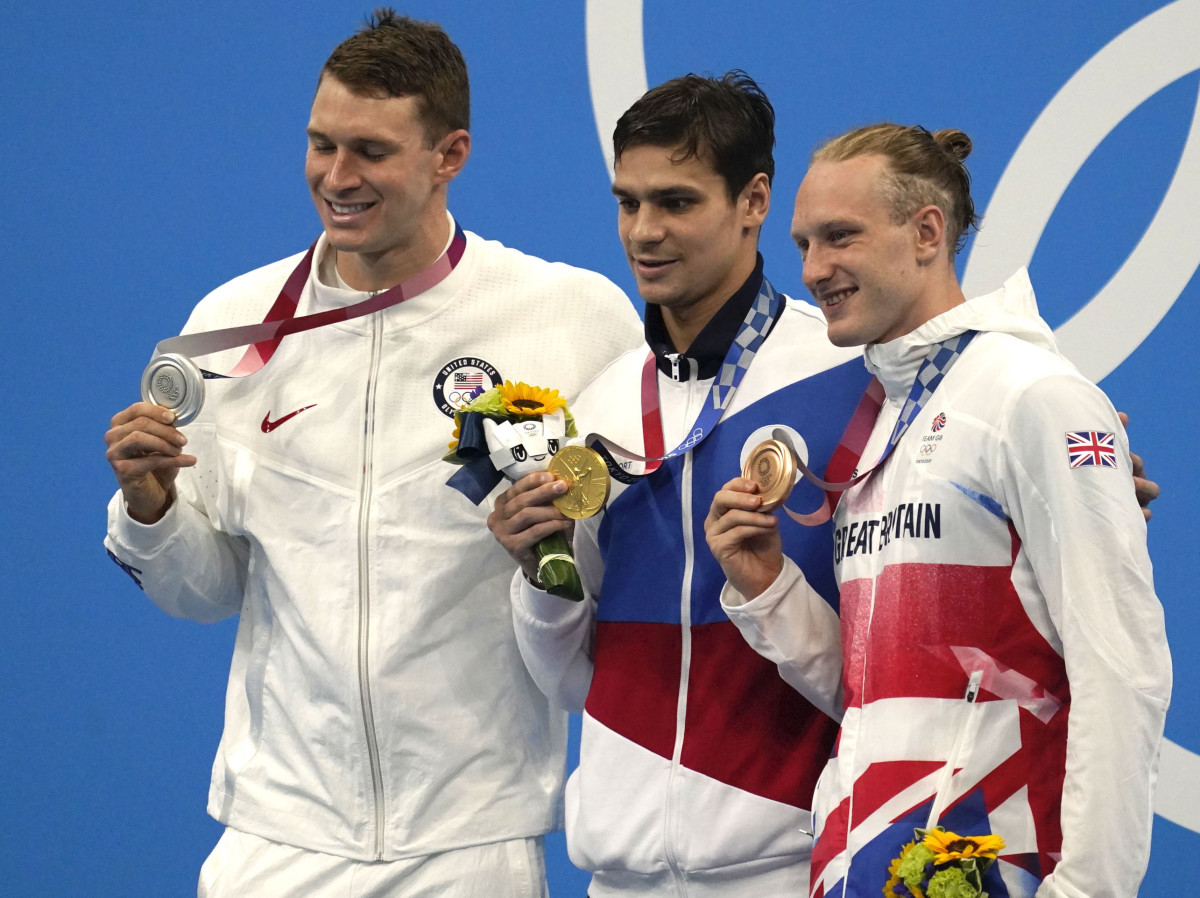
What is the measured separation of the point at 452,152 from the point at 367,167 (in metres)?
0.19

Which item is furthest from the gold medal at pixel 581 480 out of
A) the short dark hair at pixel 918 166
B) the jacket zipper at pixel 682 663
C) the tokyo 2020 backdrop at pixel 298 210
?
the tokyo 2020 backdrop at pixel 298 210

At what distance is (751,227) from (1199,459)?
4.92 feet

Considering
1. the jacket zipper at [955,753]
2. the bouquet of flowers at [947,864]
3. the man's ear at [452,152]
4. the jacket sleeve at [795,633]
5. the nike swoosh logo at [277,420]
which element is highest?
the man's ear at [452,152]

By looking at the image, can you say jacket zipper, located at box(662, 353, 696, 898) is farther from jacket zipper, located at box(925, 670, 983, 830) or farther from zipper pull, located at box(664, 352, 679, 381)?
jacket zipper, located at box(925, 670, 983, 830)

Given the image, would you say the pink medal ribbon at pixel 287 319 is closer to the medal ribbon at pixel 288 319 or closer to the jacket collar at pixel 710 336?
the medal ribbon at pixel 288 319

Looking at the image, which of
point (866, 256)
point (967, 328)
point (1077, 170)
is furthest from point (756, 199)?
point (1077, 170)

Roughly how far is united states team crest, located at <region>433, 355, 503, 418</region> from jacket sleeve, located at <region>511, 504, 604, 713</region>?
0.32 meters

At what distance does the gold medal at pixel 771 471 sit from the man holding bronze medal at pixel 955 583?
2 cm

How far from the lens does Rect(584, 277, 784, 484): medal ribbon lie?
216 cm

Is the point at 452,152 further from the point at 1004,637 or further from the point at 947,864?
the point at 947,864

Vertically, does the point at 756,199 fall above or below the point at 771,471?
above

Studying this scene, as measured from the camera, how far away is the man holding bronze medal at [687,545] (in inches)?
80.9

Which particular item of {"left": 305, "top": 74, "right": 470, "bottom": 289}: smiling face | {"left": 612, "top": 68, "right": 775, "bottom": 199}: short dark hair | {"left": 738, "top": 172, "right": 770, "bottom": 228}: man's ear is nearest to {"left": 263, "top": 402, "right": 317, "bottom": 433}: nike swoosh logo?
{"left": 305, "top": 74, "right": 470, "bottom": 289}: smiling face

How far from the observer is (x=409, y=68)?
2.47 m
